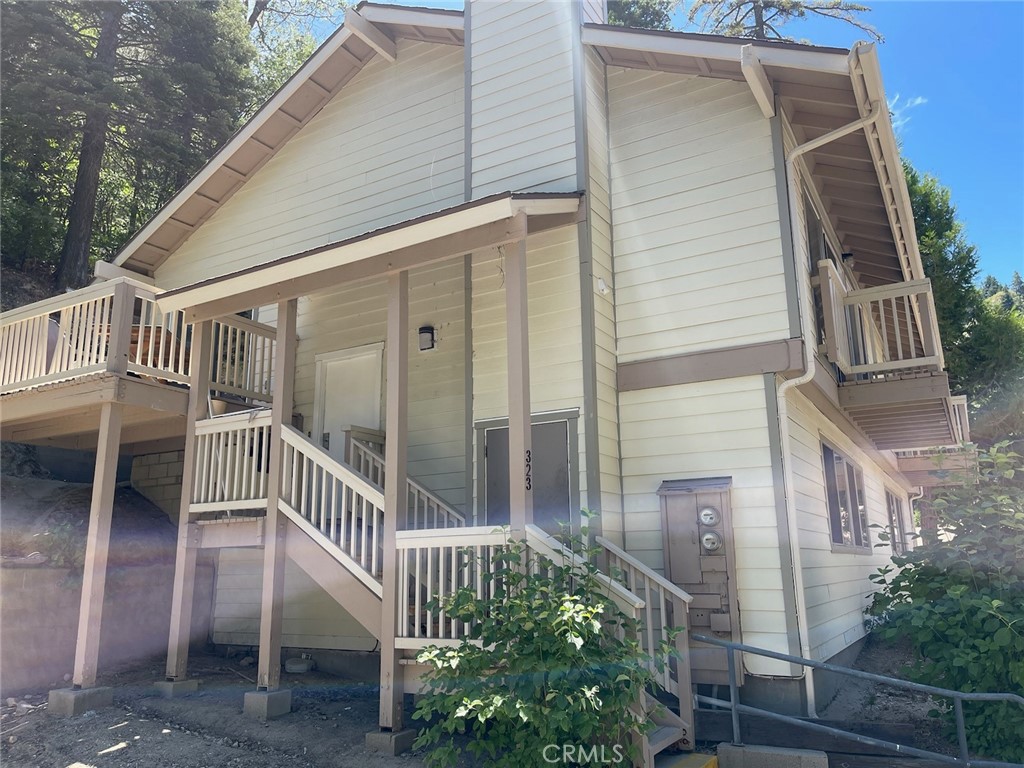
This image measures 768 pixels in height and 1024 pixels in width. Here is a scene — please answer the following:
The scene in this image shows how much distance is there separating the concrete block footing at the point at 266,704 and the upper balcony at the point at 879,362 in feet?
19.9

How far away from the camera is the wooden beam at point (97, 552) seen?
A: 22.2 ft

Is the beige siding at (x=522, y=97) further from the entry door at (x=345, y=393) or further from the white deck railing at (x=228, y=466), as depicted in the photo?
the white deck railing at (x=228, y=466)

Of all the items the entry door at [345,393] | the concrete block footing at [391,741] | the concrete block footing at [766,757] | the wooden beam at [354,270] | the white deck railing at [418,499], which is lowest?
the concrete block footing at [766,757]

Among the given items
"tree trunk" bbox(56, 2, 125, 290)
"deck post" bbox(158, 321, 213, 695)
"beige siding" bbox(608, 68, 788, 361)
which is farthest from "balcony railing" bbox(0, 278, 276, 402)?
"tree trunk" bbox(56, 2, 125, 290)

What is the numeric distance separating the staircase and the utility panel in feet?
0.93

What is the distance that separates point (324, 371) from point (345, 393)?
51 cm

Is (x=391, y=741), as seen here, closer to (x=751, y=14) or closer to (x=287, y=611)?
(x=287, y=611)

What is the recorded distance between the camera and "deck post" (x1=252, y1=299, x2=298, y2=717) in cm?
627

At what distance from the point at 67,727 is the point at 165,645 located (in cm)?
311

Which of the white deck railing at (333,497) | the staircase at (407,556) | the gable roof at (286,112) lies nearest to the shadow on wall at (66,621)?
the staircase at (407,556)

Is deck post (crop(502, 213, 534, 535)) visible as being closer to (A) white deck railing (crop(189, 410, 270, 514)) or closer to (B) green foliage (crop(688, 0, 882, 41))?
(A) white deck railing (crop(189, 410, 270, 514))

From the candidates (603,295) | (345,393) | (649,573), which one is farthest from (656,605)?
(345,393)

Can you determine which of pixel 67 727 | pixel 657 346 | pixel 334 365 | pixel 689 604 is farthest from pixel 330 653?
pixel 657 346

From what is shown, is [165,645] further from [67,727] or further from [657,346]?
[657,346]
